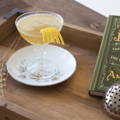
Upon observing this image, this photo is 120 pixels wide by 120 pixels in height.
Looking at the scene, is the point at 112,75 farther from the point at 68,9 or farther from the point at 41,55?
the point at 68,9

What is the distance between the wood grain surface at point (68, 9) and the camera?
1.03 meters

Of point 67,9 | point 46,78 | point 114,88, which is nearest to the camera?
point 114,88

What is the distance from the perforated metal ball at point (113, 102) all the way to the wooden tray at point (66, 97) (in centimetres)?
2

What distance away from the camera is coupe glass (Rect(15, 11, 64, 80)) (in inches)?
29.2

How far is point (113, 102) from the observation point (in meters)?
0.64

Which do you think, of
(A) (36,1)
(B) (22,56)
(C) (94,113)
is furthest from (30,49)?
(A) (36,1)

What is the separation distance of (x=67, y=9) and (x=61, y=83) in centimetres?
44

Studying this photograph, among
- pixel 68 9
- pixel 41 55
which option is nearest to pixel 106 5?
pixel 68 9

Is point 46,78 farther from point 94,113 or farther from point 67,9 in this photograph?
point 67,9

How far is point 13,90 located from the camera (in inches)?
28.8

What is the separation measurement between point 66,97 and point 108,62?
0.44ft

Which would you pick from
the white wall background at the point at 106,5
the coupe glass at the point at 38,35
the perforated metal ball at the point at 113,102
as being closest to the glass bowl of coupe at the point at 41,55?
the coupe glass at the point at 38,35

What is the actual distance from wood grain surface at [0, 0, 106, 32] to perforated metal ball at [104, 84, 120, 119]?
1.19 ft

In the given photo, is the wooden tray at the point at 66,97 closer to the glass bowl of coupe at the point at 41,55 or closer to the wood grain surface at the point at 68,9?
the glass bowl of coupe at the point at 41,55
